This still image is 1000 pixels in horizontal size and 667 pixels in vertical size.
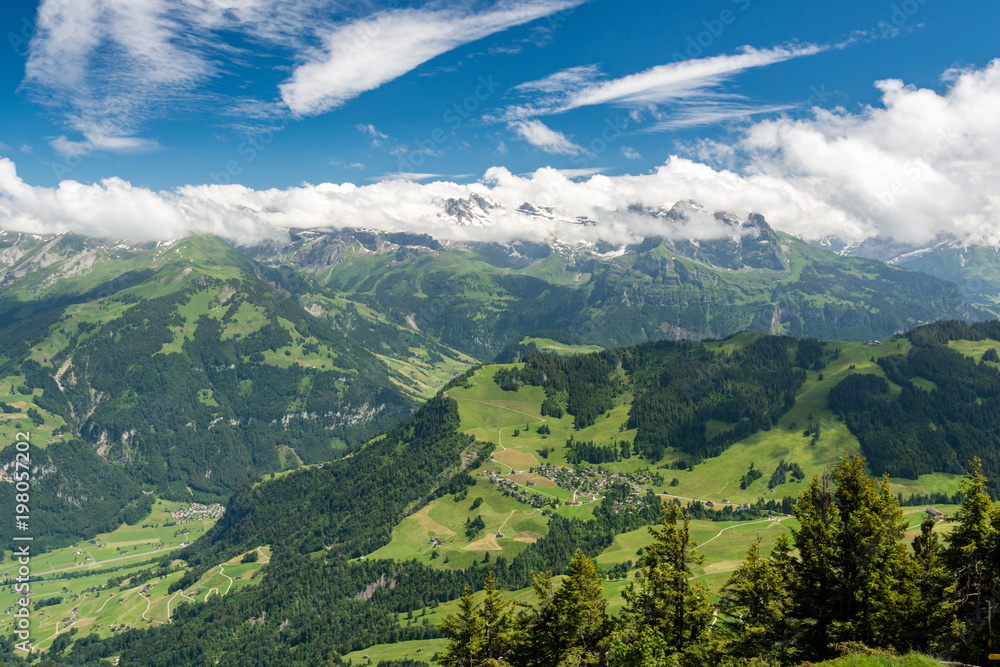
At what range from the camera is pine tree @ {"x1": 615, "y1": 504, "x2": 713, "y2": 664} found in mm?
53062

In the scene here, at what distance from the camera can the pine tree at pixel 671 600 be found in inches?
2089

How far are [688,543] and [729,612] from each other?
25.2 ft

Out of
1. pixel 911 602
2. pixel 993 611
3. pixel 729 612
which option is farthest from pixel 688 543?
pixel 993 611

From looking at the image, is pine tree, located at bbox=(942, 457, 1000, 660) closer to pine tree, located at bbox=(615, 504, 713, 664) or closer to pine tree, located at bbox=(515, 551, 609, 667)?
pine tree, located at bbox=(615, 504, 713, 664)

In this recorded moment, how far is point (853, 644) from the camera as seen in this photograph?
4625 cm

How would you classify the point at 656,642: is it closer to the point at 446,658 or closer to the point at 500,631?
the point at 500,631

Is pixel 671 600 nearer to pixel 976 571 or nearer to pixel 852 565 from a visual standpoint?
pixel 852 565

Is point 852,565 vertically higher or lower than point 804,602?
higher

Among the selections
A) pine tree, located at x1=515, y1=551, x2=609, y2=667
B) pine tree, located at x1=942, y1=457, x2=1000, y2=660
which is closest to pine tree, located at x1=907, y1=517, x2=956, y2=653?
pine tree, located at x1=942, y1=457, x2=1000, y2=660

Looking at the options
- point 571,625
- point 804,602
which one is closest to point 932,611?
point 804,602

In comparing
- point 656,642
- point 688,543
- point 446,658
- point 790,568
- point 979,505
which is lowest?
point 446,658

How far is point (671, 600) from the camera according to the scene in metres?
53.5

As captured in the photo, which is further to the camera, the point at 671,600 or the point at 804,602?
the point at 804,602

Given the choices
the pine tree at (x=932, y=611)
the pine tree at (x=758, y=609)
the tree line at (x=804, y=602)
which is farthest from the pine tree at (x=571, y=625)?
the pine tree at (x=932, y=611)
